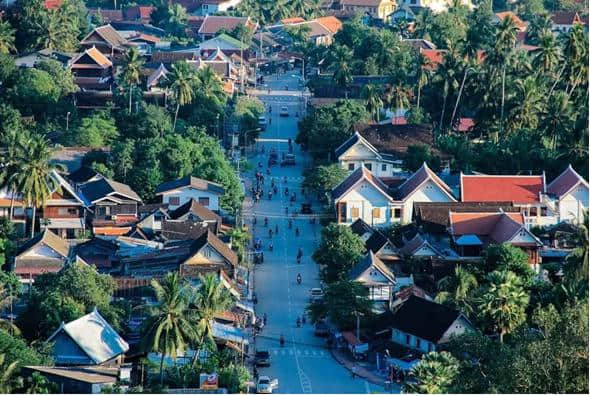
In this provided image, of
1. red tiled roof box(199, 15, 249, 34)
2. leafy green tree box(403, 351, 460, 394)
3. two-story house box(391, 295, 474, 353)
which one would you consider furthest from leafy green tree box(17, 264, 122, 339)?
red tiled roof box(199, 15, 249, 34)

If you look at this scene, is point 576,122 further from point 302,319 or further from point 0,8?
point 0,8

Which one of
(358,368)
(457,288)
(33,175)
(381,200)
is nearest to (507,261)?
(457,288)

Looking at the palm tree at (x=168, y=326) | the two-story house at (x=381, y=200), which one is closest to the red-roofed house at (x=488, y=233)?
the two-story house at (x=381, y=200)

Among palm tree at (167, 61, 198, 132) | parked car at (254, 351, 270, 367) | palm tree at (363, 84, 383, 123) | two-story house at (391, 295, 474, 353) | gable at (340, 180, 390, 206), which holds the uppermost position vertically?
palm tree at (167, 61, 198, 132)

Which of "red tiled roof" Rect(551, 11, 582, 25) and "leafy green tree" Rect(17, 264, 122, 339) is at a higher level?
"red tiled roof" Rect(551, 11, 582, 25)

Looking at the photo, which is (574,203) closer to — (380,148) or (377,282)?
(380,148)

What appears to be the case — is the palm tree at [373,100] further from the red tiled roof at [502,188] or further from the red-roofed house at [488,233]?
the red-roofed house at [488,233]

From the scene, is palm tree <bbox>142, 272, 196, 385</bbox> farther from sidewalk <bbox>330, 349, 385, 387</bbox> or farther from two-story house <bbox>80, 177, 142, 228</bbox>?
two-story house <bbox>80, 177, 142, 228</bbox>
